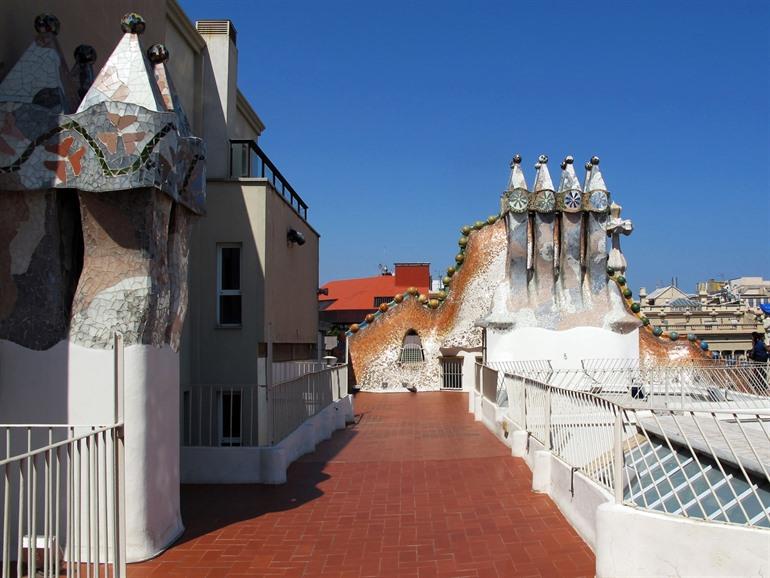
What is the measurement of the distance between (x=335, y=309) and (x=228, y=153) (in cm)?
3548

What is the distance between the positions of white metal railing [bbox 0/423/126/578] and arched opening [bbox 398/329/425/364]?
2041 cm

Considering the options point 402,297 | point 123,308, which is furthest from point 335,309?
point 123,308

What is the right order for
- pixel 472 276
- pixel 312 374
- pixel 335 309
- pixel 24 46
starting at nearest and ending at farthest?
pixel 24 46
pixel 312 374
pixel 472 276
pixel 335 309

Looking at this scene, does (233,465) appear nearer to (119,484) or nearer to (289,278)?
(119,484)

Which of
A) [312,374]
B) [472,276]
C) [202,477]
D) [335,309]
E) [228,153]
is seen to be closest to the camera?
[202,477]

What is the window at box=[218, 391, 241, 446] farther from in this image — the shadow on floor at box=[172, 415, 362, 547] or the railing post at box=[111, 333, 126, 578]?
the railing post at box=[111, 333, 126, 578]

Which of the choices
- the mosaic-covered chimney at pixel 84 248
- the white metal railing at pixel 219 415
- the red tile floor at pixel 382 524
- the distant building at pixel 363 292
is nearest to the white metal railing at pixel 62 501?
the mosaic-covered chimney at pixel 84 248

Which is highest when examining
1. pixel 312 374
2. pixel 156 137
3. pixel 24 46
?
pixel 24 46

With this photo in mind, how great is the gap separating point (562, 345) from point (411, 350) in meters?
8.65

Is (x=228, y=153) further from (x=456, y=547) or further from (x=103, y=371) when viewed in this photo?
(x=456, y=547)

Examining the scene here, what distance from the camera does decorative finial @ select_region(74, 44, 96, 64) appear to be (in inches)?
265

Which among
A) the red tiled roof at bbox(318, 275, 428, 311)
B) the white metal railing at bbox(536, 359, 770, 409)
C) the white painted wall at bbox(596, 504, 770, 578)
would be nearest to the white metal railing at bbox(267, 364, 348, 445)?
the white metal railing at bbox(536, 359, 770, 409)

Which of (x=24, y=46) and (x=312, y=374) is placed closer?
(x=24, y=46)

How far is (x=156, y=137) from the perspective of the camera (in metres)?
6.14
